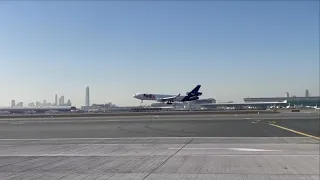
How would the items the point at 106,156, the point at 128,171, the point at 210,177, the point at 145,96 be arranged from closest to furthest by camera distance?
the point at 210,177
the point at 128,171
the point at 106,156
the point at 145,96

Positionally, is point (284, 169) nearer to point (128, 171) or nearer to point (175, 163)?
point (175, 163)

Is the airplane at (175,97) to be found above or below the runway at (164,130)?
above

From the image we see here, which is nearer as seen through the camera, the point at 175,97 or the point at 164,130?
the point at 164,130

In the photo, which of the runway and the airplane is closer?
the runway

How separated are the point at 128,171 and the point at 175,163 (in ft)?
6.42

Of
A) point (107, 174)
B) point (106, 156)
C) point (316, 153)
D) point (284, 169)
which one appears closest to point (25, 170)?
point (107, 174)

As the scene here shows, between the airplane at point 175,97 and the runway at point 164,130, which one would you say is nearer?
the runway at point 164,130

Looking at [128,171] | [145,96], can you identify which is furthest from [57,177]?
[145,96]

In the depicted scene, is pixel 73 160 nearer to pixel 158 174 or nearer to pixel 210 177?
pixel 158 174

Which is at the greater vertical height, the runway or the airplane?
the airplane

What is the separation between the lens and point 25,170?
11.1 meters

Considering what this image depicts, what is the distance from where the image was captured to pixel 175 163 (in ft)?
40.3

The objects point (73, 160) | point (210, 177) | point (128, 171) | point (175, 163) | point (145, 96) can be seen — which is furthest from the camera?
point (145, 96)

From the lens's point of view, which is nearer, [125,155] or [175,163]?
[175,163]
